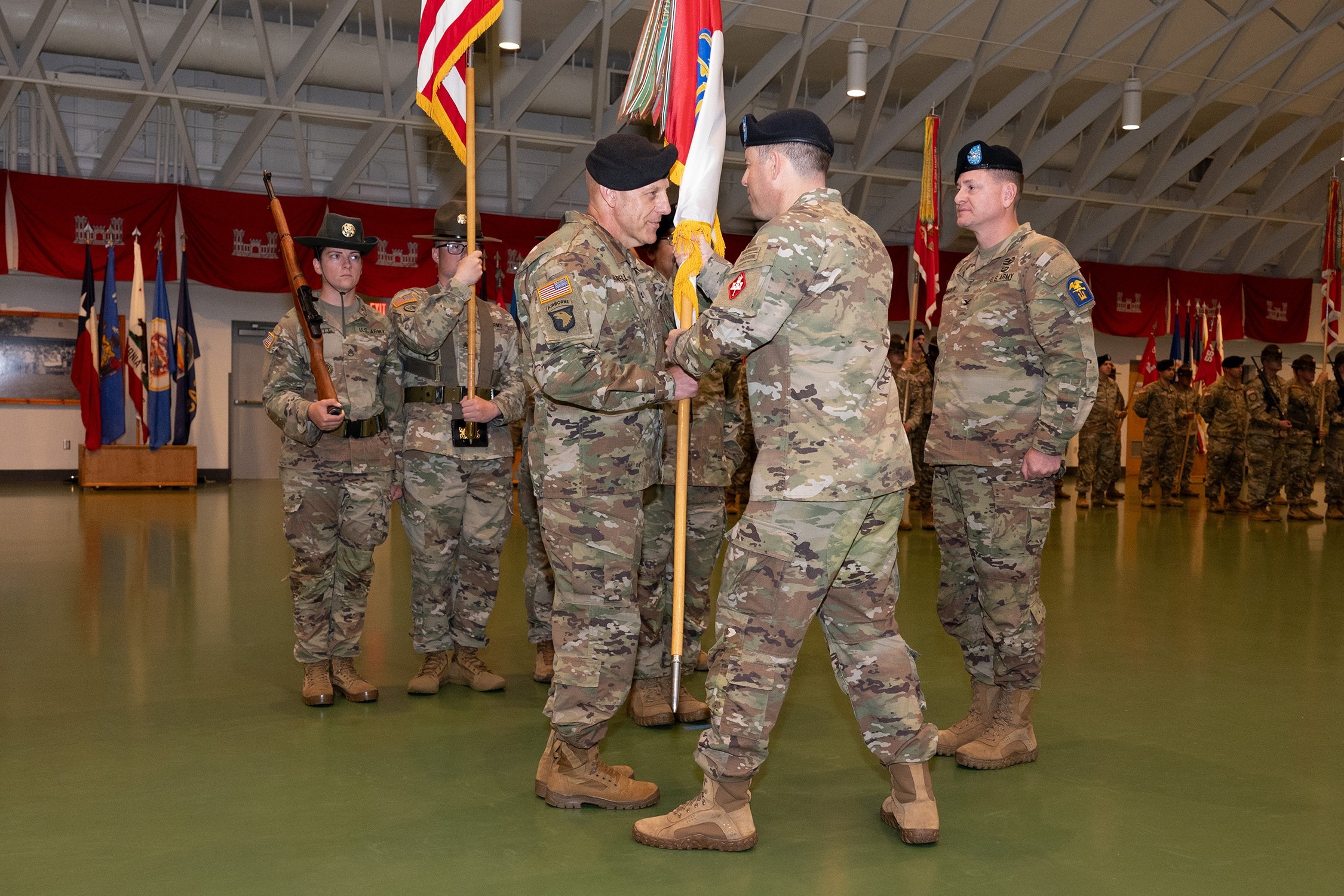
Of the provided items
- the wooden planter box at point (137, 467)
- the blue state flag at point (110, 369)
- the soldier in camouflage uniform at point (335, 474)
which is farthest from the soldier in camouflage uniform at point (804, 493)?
the blue state flag at point (110, 369)

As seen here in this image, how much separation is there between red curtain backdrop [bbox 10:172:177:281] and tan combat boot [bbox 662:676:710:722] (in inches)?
434

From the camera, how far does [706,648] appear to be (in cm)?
488

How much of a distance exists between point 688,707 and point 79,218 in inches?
451

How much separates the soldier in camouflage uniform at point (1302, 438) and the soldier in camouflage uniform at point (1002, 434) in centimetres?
962

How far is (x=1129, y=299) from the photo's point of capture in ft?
58.6

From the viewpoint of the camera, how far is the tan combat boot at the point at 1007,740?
3252 millimetres

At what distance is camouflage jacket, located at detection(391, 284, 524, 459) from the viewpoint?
3902 mm

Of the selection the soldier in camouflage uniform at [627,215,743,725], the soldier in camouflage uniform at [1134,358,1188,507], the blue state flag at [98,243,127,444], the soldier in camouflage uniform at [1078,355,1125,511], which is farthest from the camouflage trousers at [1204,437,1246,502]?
the blue state flag at [98,243,127,444]

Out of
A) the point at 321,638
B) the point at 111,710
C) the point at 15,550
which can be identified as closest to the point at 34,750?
the point at 111,710

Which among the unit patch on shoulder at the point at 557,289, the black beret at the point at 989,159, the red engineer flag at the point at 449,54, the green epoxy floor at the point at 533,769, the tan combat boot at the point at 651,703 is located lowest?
the green epoxy floor at the point at 533,769

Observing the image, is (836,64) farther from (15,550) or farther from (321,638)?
(321,638)

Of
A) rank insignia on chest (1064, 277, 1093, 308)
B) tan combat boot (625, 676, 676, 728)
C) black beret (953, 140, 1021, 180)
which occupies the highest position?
black beret (953, 140, 1021, 180)

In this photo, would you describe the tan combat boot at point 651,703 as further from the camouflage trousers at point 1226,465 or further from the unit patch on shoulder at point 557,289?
the camouflage trousers at point 1226,465

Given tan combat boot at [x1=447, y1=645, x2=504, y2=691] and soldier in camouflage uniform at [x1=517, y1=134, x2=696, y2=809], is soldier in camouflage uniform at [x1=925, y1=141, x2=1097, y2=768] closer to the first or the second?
soldier in camouflage uniform at [x1=517, y1=134, x2=696, y2=809]
